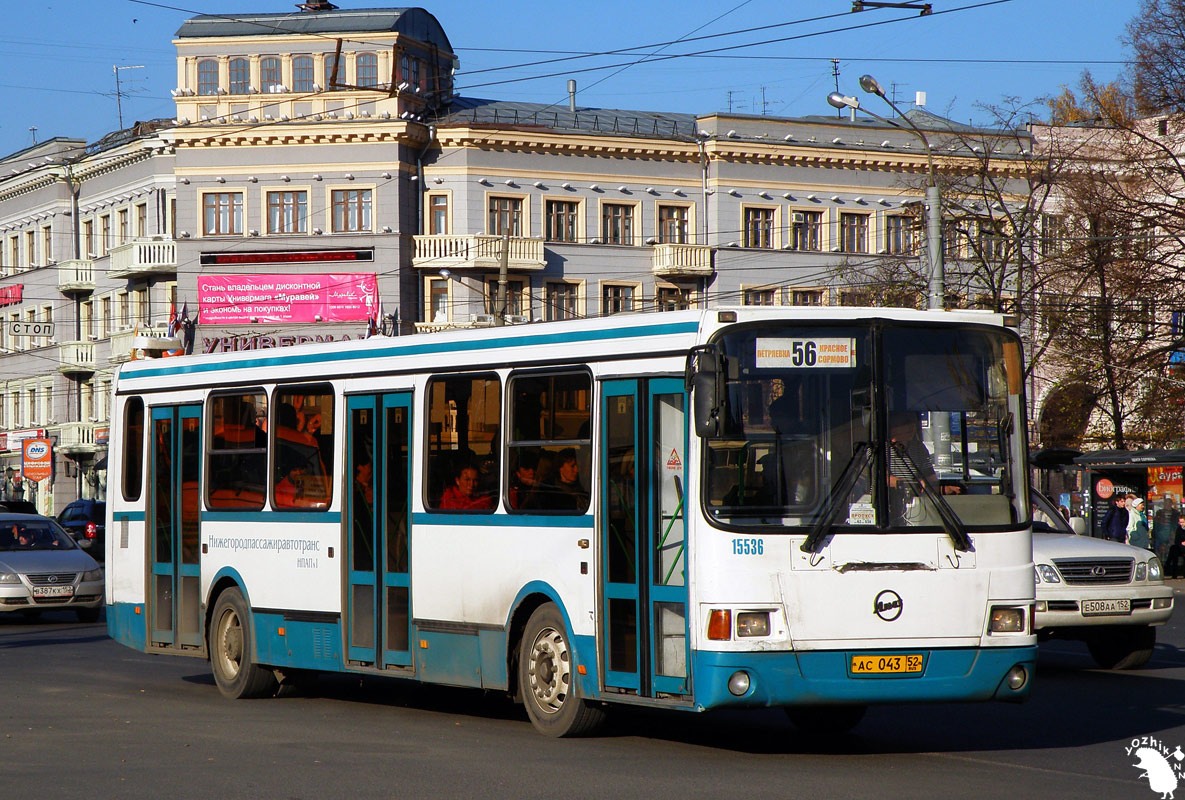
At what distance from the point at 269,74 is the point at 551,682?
4967 cm

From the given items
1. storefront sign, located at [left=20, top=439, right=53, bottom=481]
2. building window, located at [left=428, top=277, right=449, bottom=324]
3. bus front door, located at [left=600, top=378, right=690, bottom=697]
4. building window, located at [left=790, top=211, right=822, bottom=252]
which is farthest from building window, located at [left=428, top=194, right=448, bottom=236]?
bus front door, located at [left=600, top=378, right=690, bottom=697]

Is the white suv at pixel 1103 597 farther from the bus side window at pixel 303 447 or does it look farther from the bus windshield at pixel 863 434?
the bus side window at pixel 303 447

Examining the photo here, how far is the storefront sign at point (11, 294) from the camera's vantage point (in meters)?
71.8

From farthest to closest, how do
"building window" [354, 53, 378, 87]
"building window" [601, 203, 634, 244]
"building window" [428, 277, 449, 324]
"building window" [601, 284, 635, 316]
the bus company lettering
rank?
"building window" [601, 203, 634, 244], "building window" [601, 284, 635, 316], "building window" [354, 53, 378, 87], "building window" [428, 277, 449, 324], the bus company lettering

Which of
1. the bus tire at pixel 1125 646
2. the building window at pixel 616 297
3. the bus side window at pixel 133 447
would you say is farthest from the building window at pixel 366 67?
the bus tire at pixel 1125 646

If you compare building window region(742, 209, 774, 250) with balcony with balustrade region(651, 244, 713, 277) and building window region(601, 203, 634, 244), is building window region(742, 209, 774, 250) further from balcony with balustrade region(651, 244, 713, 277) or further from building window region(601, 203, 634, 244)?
building window region(601, 203, 634, 244)

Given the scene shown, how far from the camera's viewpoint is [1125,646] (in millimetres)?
17219

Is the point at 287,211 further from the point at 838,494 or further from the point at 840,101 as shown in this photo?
the point at 838,494

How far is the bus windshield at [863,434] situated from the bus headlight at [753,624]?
52 centimetres

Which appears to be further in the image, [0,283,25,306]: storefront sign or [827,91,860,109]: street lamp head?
[0,283,25,306]: storefront sign

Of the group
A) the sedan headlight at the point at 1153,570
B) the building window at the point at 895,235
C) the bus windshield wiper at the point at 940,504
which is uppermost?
the building window at the point at 895,235

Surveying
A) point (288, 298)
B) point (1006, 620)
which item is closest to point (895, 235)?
point (288, 298)

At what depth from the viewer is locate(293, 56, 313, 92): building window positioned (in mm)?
58500

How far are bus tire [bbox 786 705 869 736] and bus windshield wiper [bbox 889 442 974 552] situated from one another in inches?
71.6
